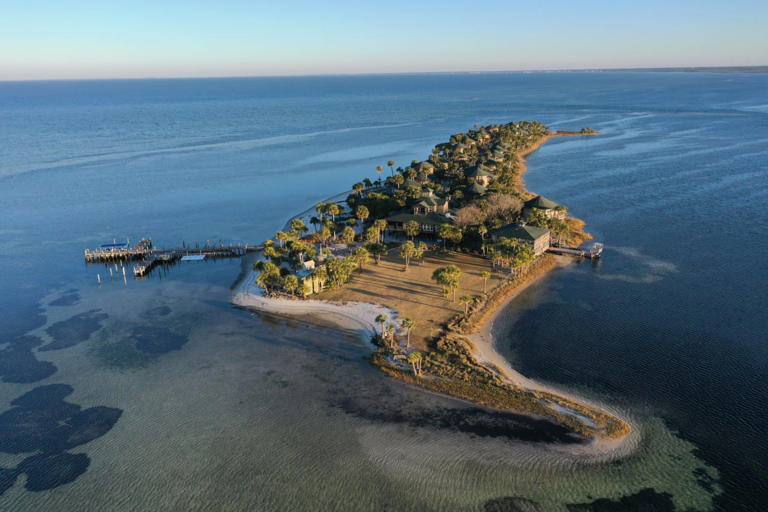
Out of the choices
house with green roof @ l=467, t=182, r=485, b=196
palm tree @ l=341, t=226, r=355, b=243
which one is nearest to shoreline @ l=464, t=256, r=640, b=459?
palm tree @ l=341, t=226, r=355, b=243

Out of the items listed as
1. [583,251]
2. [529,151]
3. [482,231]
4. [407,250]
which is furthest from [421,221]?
[529,151]

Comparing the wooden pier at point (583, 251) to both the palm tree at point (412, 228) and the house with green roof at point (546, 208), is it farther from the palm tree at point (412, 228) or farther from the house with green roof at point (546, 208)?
the palm tree at point (412, 228)

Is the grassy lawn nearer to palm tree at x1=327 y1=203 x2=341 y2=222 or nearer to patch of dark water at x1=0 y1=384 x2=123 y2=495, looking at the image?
palm tree at x1=327 y1=203 x2=341 y2=222

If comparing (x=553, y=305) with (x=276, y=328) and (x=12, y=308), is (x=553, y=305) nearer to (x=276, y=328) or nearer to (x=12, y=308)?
(x=276, y=328)

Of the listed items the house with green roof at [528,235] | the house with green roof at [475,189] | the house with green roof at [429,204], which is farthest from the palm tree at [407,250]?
the house with green roof at [475,189]

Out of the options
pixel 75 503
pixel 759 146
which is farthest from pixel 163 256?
pixel 759 146

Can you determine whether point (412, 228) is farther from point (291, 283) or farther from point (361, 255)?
point (291, 283)
